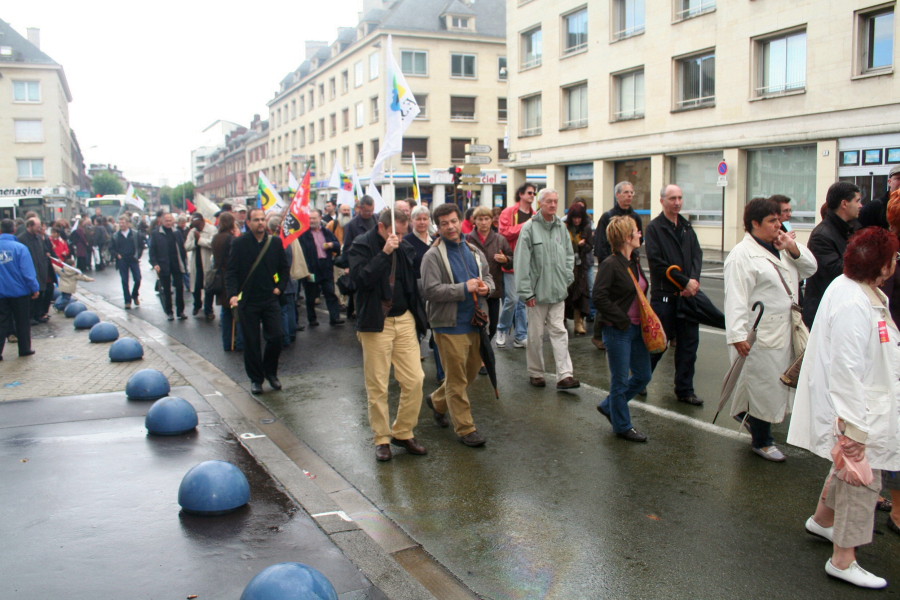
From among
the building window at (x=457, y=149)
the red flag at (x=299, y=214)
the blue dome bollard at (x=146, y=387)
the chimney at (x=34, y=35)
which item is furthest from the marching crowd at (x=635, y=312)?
the chimney at (x=34, y=35)

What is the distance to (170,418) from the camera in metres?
6.32

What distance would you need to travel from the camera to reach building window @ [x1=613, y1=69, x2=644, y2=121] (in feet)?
97.6

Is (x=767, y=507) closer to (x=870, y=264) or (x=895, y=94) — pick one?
(x=870, y=264)

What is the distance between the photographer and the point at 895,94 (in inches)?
802

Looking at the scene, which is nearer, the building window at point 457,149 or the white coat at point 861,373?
the white coat at point 861,373

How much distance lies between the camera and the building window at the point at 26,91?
62500 mm

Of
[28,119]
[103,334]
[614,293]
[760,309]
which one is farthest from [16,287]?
[28,119]

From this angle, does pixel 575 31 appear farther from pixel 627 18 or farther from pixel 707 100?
pixel 707 100

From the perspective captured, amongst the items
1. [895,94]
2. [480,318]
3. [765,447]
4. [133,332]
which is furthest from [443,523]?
[895,94]

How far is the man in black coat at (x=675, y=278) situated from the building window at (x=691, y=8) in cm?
2203

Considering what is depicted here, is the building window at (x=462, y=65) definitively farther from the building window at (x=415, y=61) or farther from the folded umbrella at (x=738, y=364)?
the folded umbrella at (x=738, y=364)

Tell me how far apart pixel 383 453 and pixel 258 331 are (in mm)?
2732

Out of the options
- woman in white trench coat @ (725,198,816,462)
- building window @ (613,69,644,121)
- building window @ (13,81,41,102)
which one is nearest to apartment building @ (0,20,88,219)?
building window @ (13,81,41,102)

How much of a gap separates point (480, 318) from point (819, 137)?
20.5 metres
